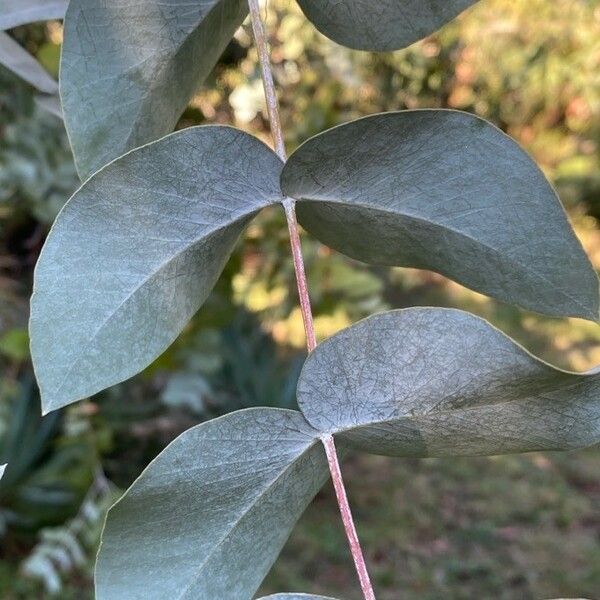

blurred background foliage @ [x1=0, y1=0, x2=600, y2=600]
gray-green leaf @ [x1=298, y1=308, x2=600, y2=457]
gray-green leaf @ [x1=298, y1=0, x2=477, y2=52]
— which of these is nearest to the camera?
gray-green leaf @ [x1=298, y1=308, x2=600, y2=457]

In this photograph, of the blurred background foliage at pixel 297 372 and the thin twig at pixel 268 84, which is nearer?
the thin twig at pixel 268 84

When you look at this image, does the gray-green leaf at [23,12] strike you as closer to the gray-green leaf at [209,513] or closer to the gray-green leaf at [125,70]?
the gray-green leaf at [125,70]

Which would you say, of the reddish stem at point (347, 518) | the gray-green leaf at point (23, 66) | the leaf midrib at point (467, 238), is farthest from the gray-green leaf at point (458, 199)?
the gray-green leaf at point (23, 66)

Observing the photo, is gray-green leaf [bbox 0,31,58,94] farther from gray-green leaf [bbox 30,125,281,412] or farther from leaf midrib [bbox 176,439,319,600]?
leaf midrib [bbox 176,439,319,600]

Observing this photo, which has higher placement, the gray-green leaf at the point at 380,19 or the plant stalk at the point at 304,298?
the gray-green leaf at the point at 380,19

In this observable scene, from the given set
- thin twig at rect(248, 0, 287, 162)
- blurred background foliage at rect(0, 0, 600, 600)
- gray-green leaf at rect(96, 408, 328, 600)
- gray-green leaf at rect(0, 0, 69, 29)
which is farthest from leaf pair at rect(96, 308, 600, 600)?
blurred background foliage at rect(0, 0, 600, 600)

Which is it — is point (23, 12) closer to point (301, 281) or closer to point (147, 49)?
point (147, 49)

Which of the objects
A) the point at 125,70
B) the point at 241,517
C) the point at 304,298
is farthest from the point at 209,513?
the point at 125,70
